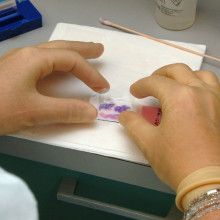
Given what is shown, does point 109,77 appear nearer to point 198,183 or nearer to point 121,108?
point 121,108

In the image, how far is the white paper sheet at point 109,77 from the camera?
0.45 meters

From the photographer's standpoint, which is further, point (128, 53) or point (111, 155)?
point (128, 53)

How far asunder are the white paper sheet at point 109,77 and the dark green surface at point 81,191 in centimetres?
20

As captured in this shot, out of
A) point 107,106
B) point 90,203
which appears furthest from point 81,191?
point 107,106

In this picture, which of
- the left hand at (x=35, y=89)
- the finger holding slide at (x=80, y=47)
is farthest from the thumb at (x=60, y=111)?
the finger holding slide at (x=80, y=47)

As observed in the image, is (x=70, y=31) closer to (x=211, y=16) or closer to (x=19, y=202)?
(x=211, y=16)

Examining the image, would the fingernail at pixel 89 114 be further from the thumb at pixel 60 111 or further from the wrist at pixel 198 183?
the wrist at pixel 198 183

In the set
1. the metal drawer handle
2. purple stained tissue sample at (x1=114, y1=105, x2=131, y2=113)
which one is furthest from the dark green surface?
purple stained tissue sample at (x1=114, y1=105, x2=131, y2=113)

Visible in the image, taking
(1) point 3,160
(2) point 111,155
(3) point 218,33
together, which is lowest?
(1) point 3,160

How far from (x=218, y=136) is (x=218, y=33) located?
1.02 feet

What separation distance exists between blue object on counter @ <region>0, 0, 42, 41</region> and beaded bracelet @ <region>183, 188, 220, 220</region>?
44 cm

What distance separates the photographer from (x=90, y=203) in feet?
2.07

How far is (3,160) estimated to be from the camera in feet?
2.24

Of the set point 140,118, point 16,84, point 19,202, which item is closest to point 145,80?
point 140,118
